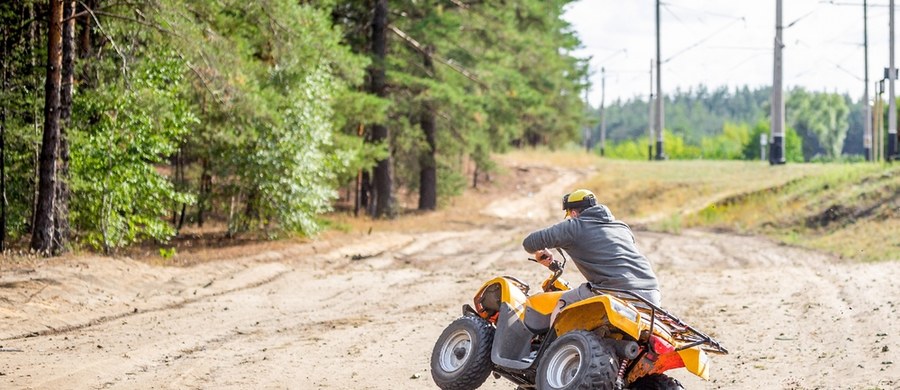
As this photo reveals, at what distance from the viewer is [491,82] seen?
37406 mm

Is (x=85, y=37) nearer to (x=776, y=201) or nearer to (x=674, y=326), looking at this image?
(x=674, y=326)

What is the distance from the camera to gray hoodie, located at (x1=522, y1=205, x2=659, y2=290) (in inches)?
319

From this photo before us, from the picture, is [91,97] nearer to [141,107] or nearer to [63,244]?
[141,107]

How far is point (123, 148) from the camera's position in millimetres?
20594

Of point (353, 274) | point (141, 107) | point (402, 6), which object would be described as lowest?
point (353, 274)

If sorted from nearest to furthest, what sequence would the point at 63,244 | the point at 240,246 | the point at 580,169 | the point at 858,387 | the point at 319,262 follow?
the point at 858,387 → the point at 63,244 → the point at 319,262 → the point at 240,246 → the point at 580,169

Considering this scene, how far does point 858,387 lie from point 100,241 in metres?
15.8

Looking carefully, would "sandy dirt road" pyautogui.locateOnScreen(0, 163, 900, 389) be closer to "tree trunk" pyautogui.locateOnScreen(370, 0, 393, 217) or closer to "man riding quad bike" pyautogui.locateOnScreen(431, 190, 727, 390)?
"man riding quad bike" pyautogui.locateOnScreen(431, 190, 727, 390)

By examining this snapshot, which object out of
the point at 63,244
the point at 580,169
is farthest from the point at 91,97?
the point at 580,169

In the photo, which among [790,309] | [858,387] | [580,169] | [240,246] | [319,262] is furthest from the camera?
[580,169]

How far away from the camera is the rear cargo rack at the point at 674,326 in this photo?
7.63m

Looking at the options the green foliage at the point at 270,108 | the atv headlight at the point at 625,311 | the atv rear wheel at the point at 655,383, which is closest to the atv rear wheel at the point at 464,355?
the atv rear wheel at the point at 655,383

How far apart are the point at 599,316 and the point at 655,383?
25.9 inches

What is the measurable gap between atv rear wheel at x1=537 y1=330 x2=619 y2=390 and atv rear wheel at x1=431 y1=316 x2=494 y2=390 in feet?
3.01
